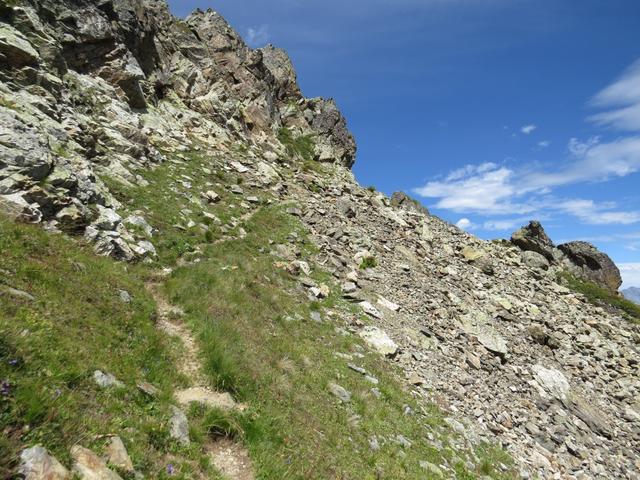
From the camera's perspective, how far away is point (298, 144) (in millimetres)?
64312

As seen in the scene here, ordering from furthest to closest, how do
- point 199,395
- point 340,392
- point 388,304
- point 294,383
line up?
point 388,304 → point 340,392 → point 294,383 → point 199,395

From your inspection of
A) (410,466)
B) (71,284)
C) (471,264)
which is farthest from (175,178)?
(471,264)

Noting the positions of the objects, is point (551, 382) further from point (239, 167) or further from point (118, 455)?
point (239, 167)

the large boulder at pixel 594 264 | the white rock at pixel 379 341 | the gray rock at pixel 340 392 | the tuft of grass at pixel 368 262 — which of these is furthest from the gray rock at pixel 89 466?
the large boulder at pixel 594 264

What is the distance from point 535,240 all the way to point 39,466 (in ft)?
171

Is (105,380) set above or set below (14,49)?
below

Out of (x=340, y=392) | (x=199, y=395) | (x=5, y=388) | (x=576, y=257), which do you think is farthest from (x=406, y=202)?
(x=5, y=388)

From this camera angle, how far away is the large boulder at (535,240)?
46.6 metres

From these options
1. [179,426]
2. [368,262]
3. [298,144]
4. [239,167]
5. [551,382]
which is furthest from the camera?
[298,144]

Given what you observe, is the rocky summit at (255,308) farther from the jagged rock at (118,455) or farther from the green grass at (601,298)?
the green grass at (601,298)

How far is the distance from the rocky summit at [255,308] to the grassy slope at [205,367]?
0.07 m

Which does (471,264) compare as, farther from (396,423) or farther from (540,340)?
(396,423)

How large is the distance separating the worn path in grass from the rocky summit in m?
0.05

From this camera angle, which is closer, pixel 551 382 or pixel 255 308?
pixel 255 308
